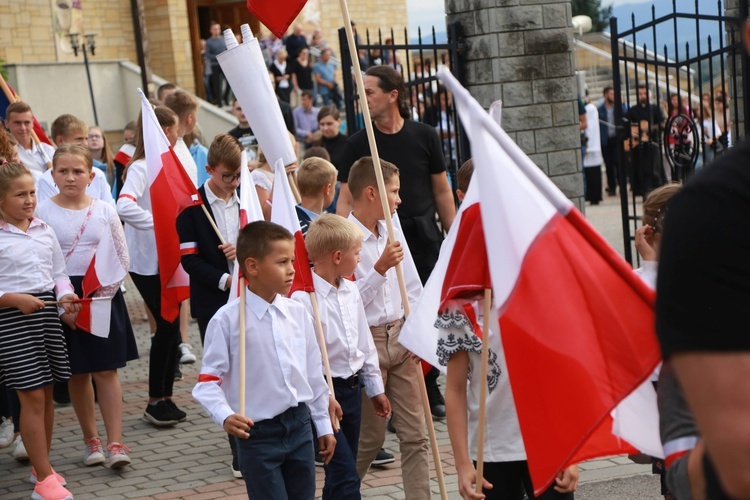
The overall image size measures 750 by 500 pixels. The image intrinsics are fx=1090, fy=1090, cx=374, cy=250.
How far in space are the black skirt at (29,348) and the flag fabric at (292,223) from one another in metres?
1.74

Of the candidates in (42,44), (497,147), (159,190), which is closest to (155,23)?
(42,44)

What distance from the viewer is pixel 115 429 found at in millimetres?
6699

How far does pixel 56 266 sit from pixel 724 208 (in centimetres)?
524

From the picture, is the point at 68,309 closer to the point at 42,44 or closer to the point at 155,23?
the point at 42,44

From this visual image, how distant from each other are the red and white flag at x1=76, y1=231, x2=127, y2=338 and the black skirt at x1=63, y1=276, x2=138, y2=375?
110mm

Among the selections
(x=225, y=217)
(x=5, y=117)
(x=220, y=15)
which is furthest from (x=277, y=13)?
(x=220, y=15)

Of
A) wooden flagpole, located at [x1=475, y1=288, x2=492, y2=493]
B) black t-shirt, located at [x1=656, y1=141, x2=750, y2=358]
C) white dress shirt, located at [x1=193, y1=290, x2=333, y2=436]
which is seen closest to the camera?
black t-shirt, located at [x1=656, y1=141, x2=750, y2=358]

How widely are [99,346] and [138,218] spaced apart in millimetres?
1157

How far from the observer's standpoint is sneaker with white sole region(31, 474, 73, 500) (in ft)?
19.6

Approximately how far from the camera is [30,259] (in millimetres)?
6121

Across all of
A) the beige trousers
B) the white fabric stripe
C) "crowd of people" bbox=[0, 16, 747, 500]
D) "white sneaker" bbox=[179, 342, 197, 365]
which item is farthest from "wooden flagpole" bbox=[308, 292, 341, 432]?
"white sneaker" bbox=[179, 342, 197, 365]

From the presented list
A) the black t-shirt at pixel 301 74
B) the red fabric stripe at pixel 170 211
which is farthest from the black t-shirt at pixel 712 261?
the black t-shirt at pixel 301 74

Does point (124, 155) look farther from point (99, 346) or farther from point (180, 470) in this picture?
point (180, 470)

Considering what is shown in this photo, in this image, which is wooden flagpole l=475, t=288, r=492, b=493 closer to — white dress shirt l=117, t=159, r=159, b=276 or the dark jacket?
the dark jacket
